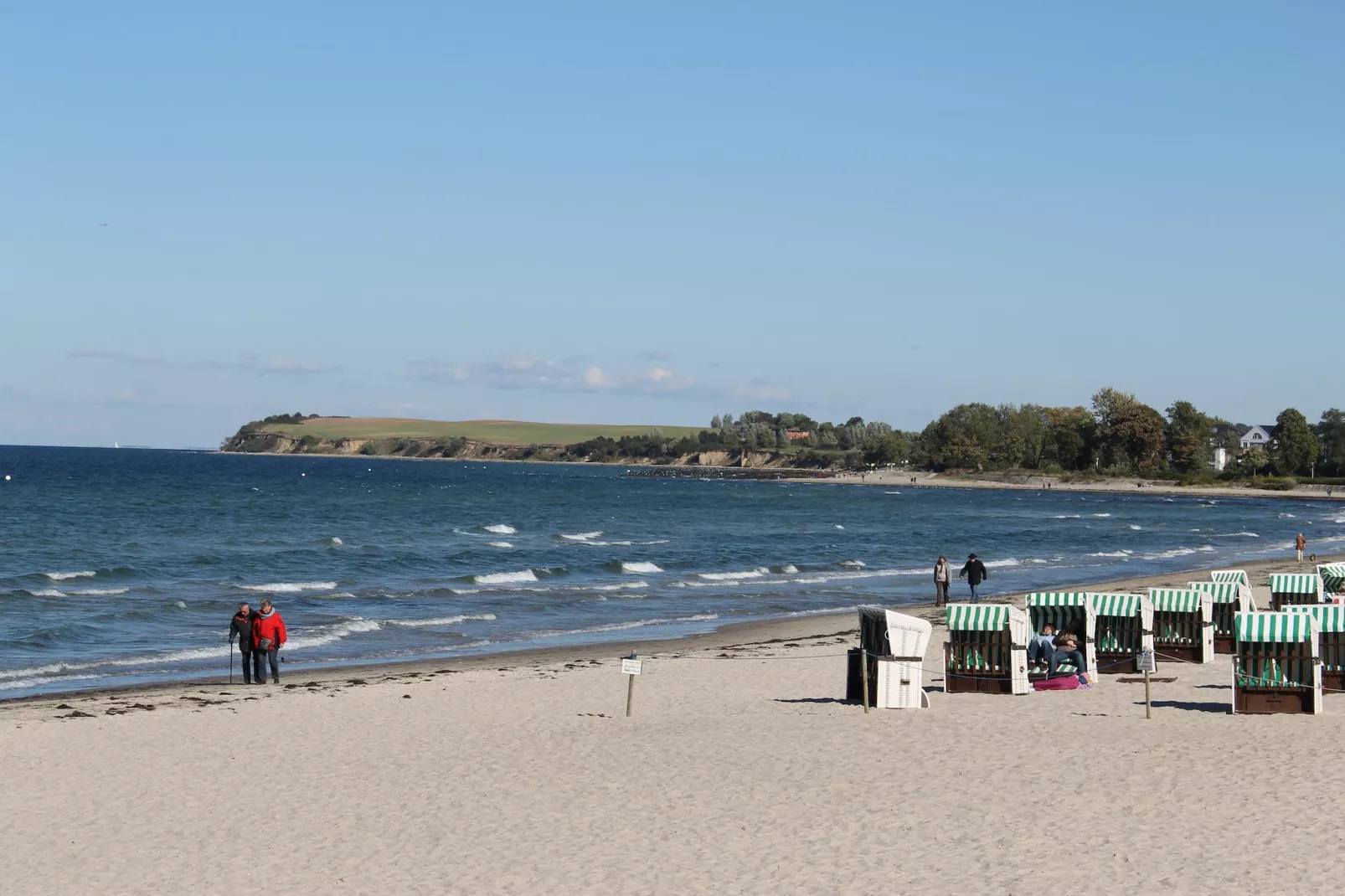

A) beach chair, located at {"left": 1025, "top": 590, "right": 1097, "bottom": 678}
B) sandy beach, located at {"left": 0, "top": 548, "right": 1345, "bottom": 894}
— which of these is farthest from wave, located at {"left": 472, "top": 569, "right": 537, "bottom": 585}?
beach chair, located at {"left": 1025, "top": 590, "right": 1097, "bottom": 678}

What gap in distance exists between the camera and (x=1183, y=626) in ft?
69.3

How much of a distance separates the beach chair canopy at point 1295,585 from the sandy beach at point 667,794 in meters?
7.63

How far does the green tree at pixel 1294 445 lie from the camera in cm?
15712

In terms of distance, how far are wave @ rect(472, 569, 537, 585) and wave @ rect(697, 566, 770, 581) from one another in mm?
5528

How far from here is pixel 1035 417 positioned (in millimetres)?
192625

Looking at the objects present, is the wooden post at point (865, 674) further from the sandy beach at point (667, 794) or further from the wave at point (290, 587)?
the wave at point (290, 587)

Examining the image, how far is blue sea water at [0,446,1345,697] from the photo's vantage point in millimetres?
28172

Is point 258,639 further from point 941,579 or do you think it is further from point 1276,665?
point 941,579

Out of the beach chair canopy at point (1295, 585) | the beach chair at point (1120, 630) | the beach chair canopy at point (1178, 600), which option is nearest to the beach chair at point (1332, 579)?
the beach chair canopy at point (1295, 585)

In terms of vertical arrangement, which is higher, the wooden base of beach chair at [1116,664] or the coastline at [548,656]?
the wooden base of beach chair at [1116,664]

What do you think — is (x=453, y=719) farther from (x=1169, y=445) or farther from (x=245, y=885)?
(x=1169, y=445)

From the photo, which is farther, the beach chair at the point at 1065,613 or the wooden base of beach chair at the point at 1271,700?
the beach chair at the point at 1065,613

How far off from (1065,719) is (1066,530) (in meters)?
61.9

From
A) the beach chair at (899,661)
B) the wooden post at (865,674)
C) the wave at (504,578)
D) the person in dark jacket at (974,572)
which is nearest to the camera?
the wooden post at (865,674)
